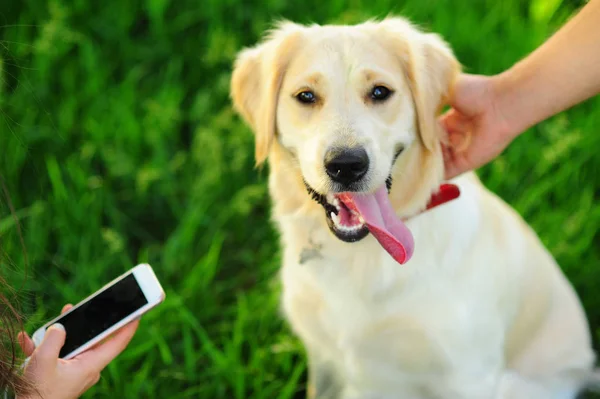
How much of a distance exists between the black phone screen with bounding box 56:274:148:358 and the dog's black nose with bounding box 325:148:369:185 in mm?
626

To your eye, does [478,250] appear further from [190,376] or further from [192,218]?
[192,218]

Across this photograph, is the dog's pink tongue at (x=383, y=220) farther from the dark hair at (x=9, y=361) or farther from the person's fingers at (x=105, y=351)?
the dark hair at (x=9, y=361)

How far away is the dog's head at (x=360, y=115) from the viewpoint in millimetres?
1655

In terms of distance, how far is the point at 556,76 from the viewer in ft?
6.16

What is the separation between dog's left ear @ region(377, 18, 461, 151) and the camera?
1.75m

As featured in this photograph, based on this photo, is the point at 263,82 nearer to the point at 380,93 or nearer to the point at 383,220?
the point at 380,93

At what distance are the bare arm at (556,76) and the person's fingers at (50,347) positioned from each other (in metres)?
1.45

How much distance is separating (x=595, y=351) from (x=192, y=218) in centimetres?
176

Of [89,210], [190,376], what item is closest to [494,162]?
[190,376]

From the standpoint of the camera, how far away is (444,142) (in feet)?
6.45

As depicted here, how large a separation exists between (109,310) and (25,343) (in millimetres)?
260

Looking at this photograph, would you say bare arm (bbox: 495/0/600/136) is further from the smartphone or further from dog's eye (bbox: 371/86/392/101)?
the smartphone

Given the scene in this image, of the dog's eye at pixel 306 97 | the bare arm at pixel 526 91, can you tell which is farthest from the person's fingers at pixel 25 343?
the bare arm at pixel 526 91

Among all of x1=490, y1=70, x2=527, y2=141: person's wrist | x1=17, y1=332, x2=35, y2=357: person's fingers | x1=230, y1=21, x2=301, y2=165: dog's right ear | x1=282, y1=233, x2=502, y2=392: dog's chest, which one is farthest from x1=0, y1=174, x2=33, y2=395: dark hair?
x1=490, y1=70, x2=527, y2=141: person's wrist
